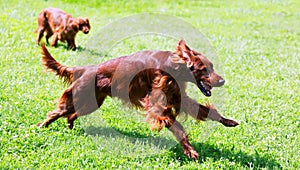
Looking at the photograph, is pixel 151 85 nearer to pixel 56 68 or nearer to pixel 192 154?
pixel 192 154

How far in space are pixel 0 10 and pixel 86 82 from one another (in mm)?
7763

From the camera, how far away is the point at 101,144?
5.13 m

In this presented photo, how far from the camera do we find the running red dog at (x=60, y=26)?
922cm

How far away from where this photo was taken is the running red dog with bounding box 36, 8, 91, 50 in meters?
9.22

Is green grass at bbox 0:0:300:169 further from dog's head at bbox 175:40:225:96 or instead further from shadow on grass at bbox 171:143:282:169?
dog's head at bbox 175:40:225:96

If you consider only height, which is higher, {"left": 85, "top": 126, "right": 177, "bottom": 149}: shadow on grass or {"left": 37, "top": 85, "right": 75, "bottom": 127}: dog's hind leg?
{"left": 37, "top": 85, "right": 75, "bottom": 127}: dog's hind leg

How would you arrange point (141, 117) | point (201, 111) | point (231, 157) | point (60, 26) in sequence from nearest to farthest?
point (231, 157)
point (201, 111)
point (141, 117)
point (60, 26)

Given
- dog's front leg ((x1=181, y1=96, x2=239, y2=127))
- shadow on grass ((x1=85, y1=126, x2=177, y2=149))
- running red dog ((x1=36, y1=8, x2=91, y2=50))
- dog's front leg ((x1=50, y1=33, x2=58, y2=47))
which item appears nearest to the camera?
dog's front leg ((x1=181, y1=96, x2=239, y2=127))

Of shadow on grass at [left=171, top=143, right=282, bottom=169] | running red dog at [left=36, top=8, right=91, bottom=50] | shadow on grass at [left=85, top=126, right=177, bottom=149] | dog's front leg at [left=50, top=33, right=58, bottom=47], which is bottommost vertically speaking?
shadow on grass at [left=85, top=126, right=177, bottom=149]

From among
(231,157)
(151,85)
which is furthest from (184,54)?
(231,157)

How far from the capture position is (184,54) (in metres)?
4.84

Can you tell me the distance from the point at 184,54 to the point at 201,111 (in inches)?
30.3

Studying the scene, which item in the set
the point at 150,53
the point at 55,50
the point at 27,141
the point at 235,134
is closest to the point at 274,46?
the point at 55,50

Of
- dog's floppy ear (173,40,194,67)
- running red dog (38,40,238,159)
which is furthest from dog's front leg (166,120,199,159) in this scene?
dog's floppy ear (173,40,194,67)
